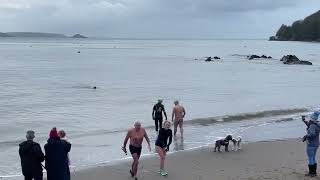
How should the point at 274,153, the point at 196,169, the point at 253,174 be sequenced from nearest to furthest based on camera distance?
1. the point at 253,174
2. the point at 196,169
3. the point at 274,153

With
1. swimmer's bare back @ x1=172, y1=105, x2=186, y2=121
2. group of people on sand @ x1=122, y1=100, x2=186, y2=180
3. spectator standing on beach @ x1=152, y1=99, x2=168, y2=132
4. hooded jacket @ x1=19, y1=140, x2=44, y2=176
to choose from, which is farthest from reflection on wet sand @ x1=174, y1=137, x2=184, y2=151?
hooded jacket @ x1=19, y1=140, x2=44, y2=176

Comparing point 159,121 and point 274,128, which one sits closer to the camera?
point 159,121

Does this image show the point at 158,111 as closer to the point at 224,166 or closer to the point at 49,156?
the point at 224,166

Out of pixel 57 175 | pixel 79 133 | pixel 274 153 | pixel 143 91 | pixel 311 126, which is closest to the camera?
pixel 57 175

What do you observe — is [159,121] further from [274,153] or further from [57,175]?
[57,175]

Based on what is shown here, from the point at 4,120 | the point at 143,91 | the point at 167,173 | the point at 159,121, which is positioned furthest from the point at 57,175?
the point at 143,91

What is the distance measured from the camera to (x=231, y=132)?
899 inches

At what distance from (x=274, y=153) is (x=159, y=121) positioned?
5984mm

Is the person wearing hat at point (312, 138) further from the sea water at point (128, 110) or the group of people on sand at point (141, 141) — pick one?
the sea water at point (128, 110)

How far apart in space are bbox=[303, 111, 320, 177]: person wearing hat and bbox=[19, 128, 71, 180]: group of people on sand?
19.3 feet

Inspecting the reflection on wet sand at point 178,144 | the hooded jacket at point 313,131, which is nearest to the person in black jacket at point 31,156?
the hooded jacket at point 313,131

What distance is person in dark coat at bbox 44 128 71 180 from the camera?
32.3ft

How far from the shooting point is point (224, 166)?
1484 cm

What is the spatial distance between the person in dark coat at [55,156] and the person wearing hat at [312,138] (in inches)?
231
